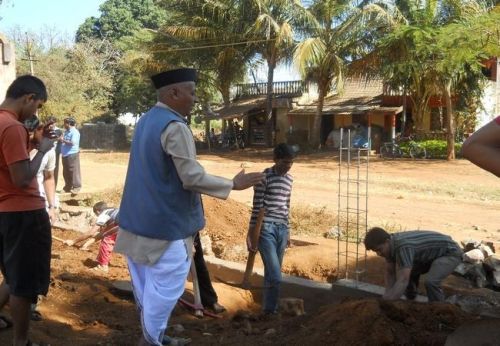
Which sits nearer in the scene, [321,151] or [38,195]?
[38,195]

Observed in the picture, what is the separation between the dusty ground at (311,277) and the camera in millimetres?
3902

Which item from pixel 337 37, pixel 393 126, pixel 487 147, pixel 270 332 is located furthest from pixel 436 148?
pixel 487 147

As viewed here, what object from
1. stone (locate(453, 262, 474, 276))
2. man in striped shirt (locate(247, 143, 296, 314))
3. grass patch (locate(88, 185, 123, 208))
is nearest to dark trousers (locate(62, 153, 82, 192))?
grass patch (locate(88, 185, 123, 208))

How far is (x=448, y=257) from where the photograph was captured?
16.9 feet

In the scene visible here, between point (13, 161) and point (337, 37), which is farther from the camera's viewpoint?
point (337, 37)

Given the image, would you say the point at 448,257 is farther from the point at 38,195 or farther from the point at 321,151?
the point at 321,151

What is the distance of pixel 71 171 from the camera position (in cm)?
1338

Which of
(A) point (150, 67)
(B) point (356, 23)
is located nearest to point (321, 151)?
(B) point (356, 23)

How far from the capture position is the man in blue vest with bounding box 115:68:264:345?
10.4 feet

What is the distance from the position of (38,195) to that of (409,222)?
845 centimetres

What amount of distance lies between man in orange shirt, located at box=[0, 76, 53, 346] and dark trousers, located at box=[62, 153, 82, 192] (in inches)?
391

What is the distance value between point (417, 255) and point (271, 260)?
1.31 meters

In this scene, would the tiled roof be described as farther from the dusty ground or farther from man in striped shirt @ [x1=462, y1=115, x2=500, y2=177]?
man in striped shirt @ [x1=462, y1=115, x2=500, y2=177]

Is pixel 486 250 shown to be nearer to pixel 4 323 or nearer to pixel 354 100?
pixel 4 323
